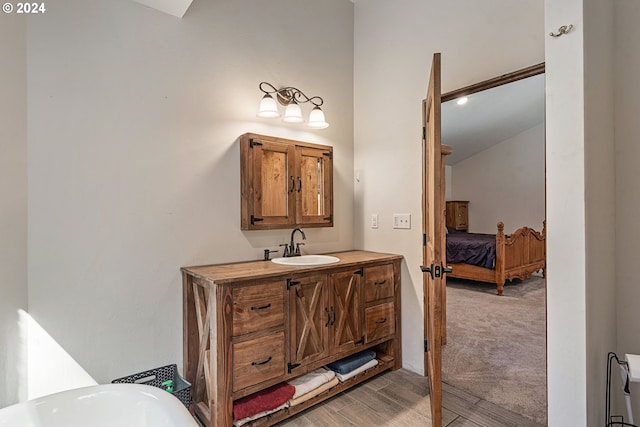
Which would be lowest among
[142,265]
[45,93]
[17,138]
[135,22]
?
[142,265]

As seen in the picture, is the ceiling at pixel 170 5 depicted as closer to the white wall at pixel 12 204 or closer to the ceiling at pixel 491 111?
the ceiling at pixel 491 111

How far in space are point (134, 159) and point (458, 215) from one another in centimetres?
579

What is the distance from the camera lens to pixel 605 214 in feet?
4.83

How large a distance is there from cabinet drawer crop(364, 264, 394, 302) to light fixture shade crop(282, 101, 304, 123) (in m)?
1.27

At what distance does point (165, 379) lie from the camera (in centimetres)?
201

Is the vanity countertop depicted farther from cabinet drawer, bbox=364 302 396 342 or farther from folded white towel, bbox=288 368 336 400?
folded white towel, bbox=288 368 336 400

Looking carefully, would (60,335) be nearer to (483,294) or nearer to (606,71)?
(606,71)

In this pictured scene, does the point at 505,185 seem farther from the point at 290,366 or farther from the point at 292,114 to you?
the point at 290,366

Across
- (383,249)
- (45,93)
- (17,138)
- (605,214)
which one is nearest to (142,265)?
(17,138)

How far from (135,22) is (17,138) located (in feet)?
3.09

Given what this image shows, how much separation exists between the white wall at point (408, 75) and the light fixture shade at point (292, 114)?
0.72 meters

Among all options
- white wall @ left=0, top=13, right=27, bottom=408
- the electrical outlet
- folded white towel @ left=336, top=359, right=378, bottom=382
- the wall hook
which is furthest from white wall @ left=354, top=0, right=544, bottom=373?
white wall @ left=0, top=13, right=27, bottom=408

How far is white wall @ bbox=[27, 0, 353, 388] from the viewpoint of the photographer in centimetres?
170

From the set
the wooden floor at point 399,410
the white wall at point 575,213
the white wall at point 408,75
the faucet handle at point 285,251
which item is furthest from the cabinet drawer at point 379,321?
the white wall at point 575,213
